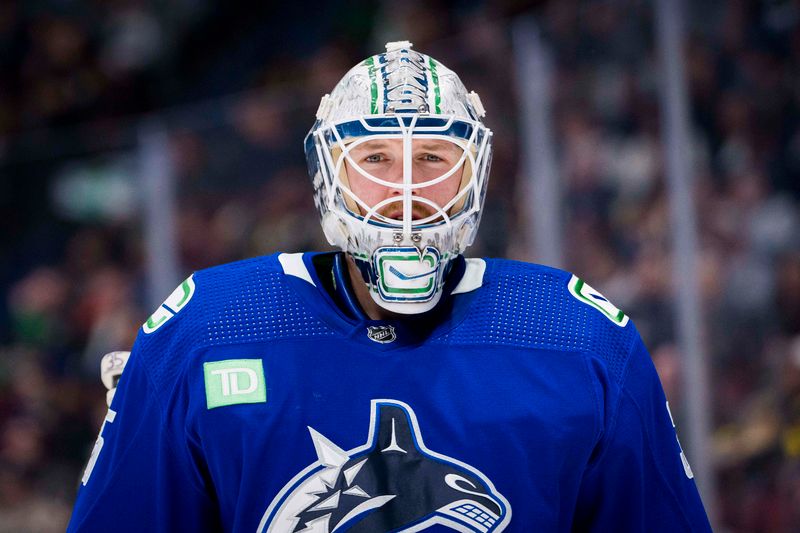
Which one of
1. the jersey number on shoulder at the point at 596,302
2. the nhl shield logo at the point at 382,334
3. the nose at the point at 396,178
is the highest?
the nose at the point at 396,178

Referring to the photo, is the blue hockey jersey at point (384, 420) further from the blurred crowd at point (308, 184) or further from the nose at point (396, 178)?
the blurred crowd at point (308, 184)

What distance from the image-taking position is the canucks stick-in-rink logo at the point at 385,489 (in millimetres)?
1679

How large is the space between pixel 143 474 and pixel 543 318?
0.63 meters

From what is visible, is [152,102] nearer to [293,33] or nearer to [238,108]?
[293,33]

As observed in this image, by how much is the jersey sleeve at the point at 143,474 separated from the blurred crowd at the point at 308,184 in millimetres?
1791

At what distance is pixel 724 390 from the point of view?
3.19 metres

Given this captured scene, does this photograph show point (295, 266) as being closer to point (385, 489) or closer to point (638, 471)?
point (385, 489)

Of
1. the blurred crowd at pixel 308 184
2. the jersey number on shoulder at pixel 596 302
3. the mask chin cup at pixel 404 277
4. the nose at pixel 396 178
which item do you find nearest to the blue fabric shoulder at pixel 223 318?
the mask chin cup at pixel 404 277

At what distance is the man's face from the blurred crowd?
1489mm

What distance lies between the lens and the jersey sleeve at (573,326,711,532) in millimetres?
1742

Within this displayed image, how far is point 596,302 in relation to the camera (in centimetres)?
187

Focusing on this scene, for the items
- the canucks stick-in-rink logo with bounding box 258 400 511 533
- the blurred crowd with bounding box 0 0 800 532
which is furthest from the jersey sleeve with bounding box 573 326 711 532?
the blurred crowd with bounding box 0 0 800 532

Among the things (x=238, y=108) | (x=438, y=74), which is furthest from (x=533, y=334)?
(x=238, y=108)

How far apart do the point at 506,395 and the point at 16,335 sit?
423 cm
